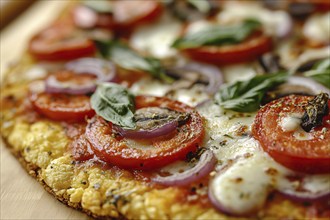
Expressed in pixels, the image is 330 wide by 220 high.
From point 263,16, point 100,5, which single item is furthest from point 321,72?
point 100,5

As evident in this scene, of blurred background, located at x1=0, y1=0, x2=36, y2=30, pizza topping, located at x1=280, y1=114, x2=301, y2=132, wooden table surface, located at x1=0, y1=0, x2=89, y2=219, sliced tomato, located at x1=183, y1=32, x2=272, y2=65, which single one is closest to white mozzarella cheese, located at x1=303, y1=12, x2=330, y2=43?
sliced tomato, located at x1=183, y1=32, x2=272, y2=65

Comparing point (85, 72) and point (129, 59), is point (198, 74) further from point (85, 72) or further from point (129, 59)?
point (85, 72)

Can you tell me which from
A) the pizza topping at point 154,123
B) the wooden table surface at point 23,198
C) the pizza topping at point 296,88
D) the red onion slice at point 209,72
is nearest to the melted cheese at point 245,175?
the pizza topping at point 154,123

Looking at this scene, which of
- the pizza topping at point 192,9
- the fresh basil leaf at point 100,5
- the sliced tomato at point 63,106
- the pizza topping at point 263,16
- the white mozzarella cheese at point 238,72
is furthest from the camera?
the fresh basil leaf at point 100,5

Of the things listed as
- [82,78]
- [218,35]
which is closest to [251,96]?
[218,35]

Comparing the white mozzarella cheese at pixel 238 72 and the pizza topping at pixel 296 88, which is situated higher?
the pizza topping at pixel 296 88

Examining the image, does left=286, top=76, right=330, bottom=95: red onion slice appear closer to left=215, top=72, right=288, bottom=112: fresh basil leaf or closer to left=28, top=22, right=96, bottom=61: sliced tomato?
left=215, top=72, right=288, bottom=112: fresh basil leaf

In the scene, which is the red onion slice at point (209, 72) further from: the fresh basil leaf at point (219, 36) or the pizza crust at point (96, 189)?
the pizza crust at point (96, 189)

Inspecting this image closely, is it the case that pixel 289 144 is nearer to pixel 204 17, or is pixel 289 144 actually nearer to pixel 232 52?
pixel 232 52
